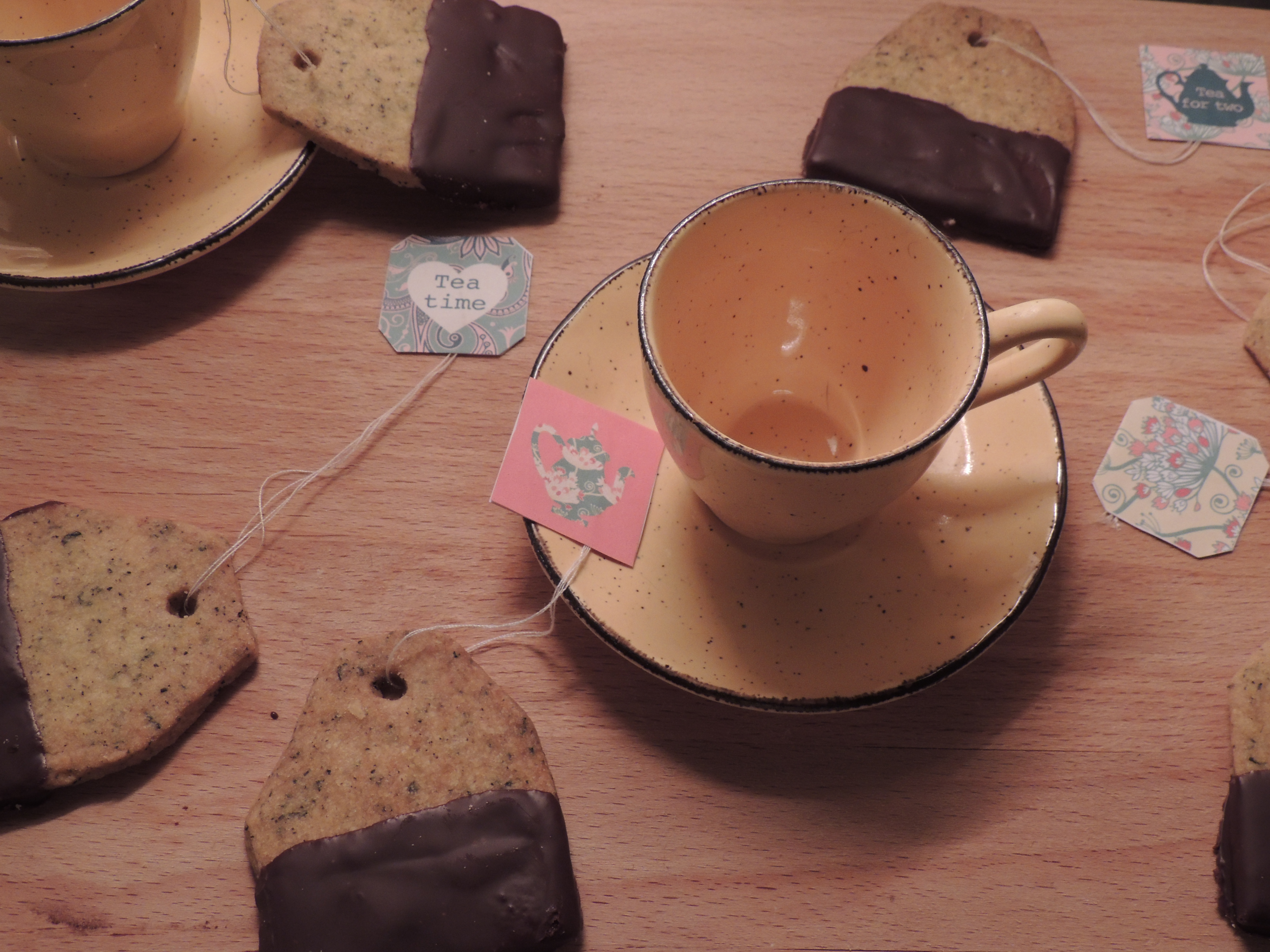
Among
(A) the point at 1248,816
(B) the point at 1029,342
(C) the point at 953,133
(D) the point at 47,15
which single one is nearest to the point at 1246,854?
(A) the point at 1248,816

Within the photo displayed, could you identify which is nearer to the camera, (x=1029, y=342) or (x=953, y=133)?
(x=1029, y=342)

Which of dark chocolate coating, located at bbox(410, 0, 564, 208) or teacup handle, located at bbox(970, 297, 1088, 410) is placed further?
dark chocolate coating, located at bbox(410, 0, 564, 208)

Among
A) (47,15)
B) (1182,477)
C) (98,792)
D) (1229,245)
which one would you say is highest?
(47,15)

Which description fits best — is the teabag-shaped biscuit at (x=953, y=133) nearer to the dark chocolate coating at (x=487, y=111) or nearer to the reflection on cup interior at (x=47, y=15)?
the dark chocolate coating at (x=487, y=111)

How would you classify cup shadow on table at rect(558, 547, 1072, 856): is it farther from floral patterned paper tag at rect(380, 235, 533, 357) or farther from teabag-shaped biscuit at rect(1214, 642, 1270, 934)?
floral patterned paper tag at rect(380, 235, 533, 357)

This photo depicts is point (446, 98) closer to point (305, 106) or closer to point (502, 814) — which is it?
point (305, 106)

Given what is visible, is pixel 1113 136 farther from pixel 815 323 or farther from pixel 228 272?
pixel 228 272

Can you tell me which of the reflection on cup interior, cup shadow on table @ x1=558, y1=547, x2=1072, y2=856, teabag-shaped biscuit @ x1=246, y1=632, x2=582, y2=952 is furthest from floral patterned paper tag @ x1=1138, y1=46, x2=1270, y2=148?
the reflection on cup interior
